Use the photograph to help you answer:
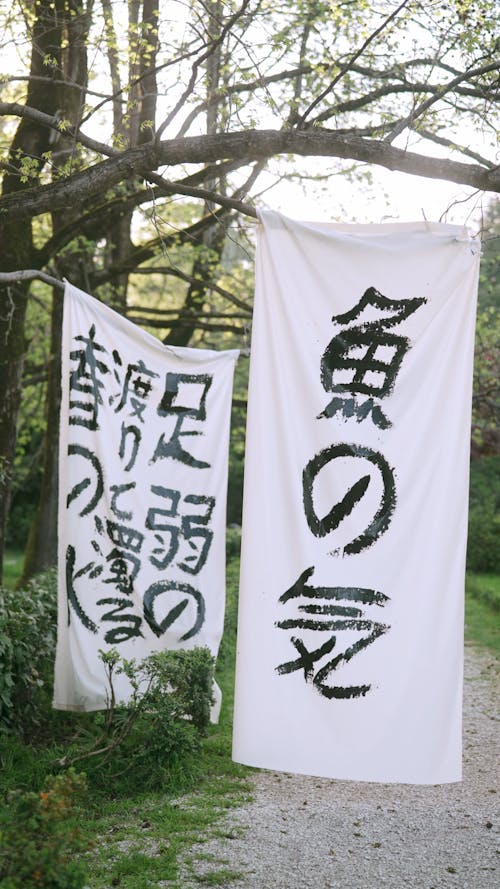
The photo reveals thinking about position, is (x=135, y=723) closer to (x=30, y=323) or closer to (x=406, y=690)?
(x=406, y=690)

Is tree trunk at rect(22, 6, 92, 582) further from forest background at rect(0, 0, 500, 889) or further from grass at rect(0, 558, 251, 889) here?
grass at rect(0, 558, 251, 889)

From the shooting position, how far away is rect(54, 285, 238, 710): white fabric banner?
709 centimetres

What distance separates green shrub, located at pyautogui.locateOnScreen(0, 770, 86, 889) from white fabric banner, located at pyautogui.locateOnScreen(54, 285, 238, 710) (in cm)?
308

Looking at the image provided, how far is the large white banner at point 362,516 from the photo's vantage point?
15.5 feet

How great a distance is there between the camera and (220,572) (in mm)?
7805

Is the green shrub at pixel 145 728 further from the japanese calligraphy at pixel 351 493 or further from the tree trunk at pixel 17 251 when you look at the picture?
the tree trunk at pixel 17 251

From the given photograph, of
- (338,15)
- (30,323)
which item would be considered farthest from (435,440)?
(30,323)

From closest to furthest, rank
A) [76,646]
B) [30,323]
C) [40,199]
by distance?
1. [40,199]
2. [76,646]
3. [30,323]

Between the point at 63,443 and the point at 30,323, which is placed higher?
the point at 30,323

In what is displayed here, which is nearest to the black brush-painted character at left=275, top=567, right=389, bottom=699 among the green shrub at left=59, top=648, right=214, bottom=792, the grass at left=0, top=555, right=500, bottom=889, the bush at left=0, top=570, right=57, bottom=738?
the grass at left=0, top=555, right=500, bottom=889

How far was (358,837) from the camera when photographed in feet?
22.0

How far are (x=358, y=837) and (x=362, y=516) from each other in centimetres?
308

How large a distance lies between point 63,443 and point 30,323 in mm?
13212

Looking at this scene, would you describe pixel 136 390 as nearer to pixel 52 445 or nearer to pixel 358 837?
pixel 358 837
